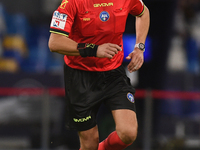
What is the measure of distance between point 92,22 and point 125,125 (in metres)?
1.06

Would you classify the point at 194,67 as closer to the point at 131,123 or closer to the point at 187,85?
the point at 187,85

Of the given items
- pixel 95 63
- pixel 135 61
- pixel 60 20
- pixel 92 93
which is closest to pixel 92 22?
pixel 60 20

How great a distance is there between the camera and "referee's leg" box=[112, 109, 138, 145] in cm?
387

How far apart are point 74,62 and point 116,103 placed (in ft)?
2.06

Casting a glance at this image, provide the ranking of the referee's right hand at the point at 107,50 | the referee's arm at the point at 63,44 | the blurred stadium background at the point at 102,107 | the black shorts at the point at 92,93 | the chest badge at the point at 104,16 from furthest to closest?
the blurred stadium background at the point at 102,107
the black shorts at the point at 92,93
the chest badge at the point at 104,16
the referee's arm at the point at 63,44
the referee's right hand at the point at 107,50

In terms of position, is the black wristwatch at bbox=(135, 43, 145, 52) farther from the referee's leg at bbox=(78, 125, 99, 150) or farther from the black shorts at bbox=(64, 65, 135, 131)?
the referee's leg at bbox=(78, 125, 99, 150)

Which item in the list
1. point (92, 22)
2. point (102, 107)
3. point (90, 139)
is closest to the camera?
point (92, 22)

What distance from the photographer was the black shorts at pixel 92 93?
13.3ft

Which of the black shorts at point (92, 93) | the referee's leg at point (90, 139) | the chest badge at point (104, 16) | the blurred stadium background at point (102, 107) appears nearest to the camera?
the chest badge at point (104, 16)

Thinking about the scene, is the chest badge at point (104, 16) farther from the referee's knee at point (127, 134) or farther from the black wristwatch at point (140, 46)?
the referee's knee at point (127, 134)

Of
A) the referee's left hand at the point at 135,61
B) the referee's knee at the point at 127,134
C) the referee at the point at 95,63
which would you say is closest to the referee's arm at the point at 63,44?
the referee at the point at 95,63

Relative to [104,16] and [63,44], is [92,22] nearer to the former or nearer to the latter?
[104,16]

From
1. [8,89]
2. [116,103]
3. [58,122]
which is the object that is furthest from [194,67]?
[116,103]

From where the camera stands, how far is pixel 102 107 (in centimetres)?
805
